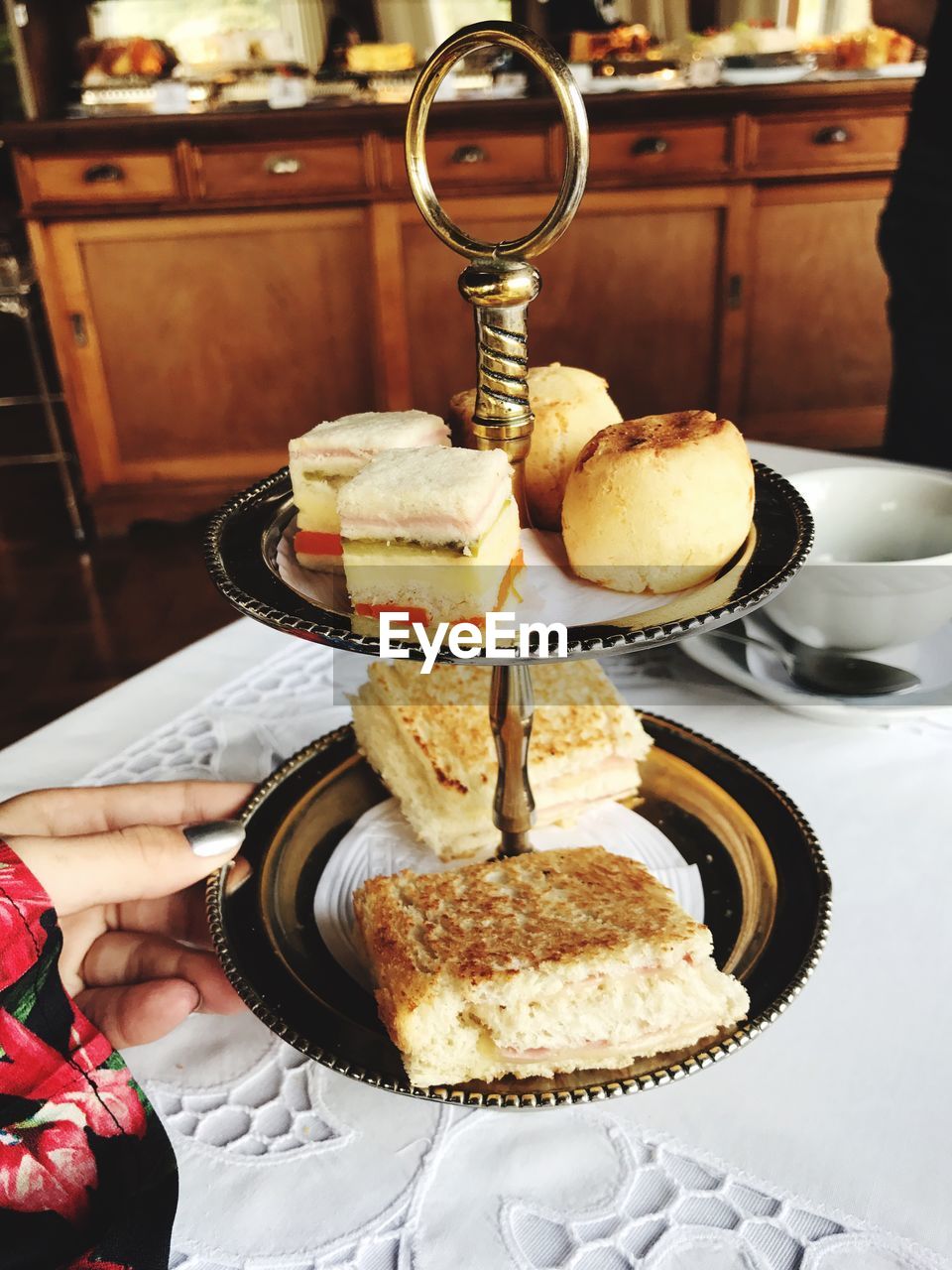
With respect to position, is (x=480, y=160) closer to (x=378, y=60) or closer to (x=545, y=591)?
(x=378, y=60)

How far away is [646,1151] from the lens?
0.47 metres

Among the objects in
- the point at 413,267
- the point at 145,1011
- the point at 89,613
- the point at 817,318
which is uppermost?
the point at 145,1011

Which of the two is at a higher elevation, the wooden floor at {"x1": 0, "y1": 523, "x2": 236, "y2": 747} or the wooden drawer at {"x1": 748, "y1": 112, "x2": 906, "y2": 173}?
the wooden drawer at {"x1": 748, "y1": 112, "x2": 906, "y2": 173}

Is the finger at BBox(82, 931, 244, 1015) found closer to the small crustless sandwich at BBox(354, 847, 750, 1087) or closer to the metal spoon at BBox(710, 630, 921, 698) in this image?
the small crustless sandwich at BBox(354, 847, 750, 1087)

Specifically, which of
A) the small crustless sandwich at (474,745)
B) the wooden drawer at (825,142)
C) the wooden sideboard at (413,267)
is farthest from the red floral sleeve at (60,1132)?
the wooden drawer at (825,142)

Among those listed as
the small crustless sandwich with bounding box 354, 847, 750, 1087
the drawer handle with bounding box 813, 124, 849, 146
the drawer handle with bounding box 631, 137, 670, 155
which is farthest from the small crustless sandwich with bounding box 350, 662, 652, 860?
the drawer handle with bounding box 813, 124, 849, 146

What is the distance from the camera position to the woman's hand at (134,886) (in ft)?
1.71

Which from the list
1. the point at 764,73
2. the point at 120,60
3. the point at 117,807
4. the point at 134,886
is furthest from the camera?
the point at 120,60

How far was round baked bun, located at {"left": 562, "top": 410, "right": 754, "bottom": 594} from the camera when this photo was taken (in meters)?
0.49

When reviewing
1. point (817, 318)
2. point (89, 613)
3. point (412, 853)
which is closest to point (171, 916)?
point (412, 853)

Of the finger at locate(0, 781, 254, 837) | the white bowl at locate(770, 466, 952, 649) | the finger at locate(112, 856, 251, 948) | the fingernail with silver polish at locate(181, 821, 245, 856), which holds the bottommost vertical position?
the finger at locate(112, 856, 251, 948)

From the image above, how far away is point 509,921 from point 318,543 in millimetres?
228

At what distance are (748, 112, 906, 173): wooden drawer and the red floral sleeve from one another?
239 cm

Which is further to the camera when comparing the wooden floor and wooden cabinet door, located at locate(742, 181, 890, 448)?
wooden cabinet door, located at locate(742, 181, 890, 448)
